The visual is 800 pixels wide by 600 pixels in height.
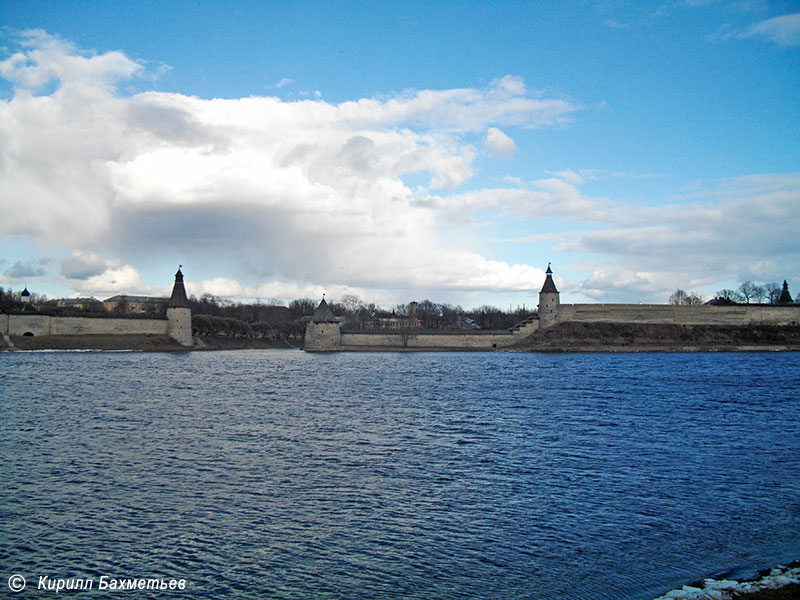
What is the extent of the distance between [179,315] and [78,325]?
8.39 m

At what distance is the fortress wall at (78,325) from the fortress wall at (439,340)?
1747 centimetres

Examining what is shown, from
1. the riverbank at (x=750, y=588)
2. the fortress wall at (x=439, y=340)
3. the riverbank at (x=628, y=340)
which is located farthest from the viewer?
the fortress wall at (x=439, y=340)

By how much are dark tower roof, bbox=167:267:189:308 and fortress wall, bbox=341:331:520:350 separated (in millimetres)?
15296

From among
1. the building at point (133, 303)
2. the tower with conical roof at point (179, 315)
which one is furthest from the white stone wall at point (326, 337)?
the building at point (133, 303)

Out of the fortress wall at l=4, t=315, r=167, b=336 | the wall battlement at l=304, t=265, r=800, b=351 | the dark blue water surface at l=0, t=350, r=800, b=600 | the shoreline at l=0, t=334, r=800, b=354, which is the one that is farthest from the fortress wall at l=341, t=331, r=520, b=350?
Answer: the dark blue water surface at l=0, t=350, r=800, b=600

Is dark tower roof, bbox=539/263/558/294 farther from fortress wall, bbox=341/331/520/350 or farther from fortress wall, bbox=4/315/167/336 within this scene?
fortress wall, bbox=4/315/167/336

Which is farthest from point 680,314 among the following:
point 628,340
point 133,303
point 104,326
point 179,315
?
point 133,303

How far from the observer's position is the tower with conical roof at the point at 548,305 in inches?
2137

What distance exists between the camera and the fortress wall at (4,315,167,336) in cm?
4603

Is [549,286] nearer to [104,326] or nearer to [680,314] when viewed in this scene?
[680,314]

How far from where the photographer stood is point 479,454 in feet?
36.3

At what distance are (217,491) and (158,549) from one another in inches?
80.9

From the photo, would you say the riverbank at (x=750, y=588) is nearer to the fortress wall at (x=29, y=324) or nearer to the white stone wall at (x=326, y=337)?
the white stone wall at (x=326, y=337)

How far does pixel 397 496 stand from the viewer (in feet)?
27.2
